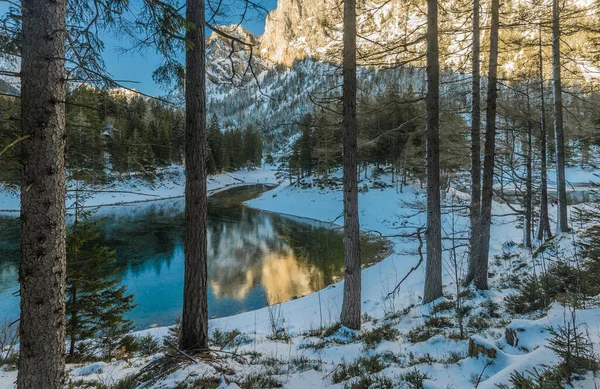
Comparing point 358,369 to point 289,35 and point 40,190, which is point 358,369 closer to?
point 40,190

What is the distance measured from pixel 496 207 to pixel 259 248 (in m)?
18.4

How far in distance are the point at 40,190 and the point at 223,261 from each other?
46.4 ft

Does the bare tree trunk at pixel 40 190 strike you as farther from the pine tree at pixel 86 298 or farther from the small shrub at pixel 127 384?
the pine tree at pixel 86 298

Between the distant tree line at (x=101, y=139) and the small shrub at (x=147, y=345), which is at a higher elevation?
the distant tree line at (x=101, y=139)

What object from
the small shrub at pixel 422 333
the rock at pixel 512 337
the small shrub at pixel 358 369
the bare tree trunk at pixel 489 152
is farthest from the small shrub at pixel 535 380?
the bare tree trunk at pixel 489 152

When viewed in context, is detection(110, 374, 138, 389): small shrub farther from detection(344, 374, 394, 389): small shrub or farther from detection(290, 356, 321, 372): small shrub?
detection(344, 374, 394, 389): small shrub

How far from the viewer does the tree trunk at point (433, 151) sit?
634 cm

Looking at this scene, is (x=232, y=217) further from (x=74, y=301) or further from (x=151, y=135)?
(x=151, y=135)

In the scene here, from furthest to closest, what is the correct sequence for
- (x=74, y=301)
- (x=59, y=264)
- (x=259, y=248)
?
(x=259, y=248) < (x=74, y=301) < (x=59, y=264)

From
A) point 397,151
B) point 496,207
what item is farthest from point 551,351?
point 397,151

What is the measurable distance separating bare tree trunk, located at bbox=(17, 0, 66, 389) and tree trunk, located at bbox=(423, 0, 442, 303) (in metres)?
6.69

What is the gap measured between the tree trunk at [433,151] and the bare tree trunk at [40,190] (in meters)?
6.69

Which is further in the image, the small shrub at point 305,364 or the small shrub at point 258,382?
the small shrub at point 305,364

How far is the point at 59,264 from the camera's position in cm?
212
